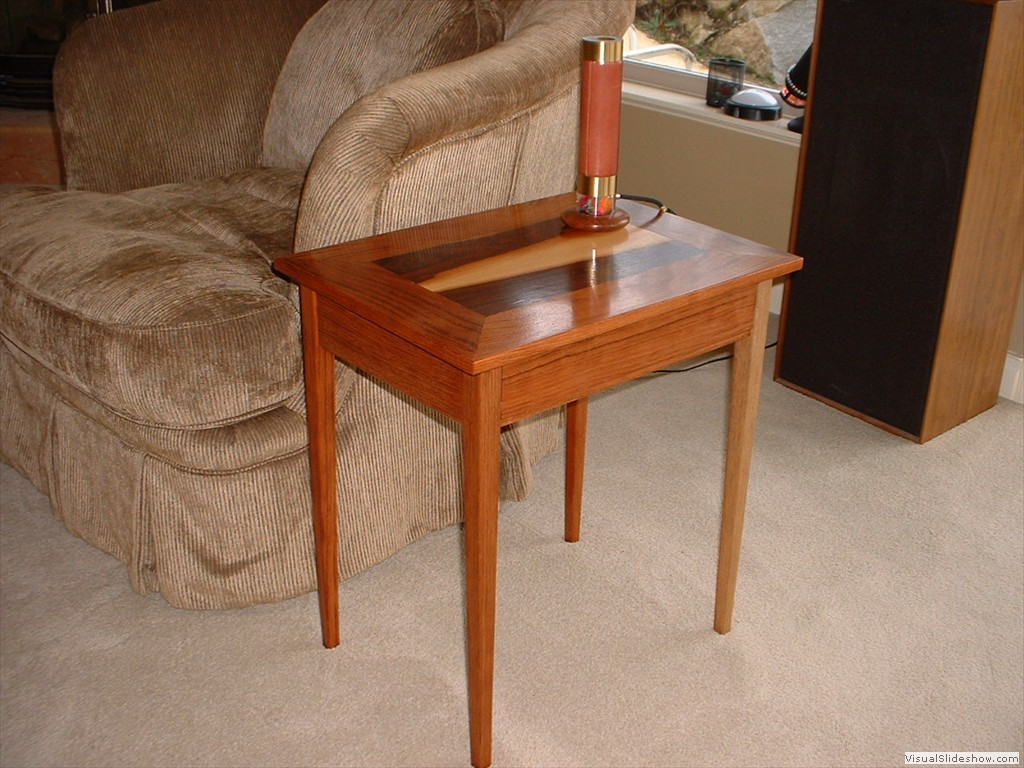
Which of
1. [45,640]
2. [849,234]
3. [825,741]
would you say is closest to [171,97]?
[45,640]

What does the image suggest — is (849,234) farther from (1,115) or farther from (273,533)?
(1,115)

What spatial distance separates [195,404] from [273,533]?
24cm

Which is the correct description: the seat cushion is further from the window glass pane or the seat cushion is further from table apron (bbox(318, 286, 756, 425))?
the window glass pane

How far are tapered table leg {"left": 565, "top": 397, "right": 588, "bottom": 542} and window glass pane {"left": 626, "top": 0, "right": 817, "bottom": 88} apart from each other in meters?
1.31

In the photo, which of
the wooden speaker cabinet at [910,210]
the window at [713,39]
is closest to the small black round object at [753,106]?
the window at [713,39]

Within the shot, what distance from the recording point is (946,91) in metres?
1.81

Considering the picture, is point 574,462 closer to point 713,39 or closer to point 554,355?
point 554,355

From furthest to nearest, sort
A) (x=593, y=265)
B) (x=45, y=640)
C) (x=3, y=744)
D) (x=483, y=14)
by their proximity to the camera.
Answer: (x=483, y=14), (x=45, y=640), (x=3, y=744), (x=593, y=265)

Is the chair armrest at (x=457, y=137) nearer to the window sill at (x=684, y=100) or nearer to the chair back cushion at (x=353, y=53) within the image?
the chair back cushion at (x=353, y=53)

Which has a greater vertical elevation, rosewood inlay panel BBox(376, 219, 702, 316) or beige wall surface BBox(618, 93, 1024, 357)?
rosewood inlay panel BBox(376, 219, 702, 316)

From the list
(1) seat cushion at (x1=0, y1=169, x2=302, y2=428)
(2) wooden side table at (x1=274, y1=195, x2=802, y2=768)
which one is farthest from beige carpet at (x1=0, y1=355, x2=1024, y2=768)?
(1) seat cushion at (x1=0, y1=169, x2=302, y2=428)

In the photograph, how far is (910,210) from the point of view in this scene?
1.92 metres

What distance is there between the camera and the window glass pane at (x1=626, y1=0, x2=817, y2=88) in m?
2.58

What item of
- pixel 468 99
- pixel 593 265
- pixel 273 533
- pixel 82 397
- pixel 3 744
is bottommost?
pixel 3 744
